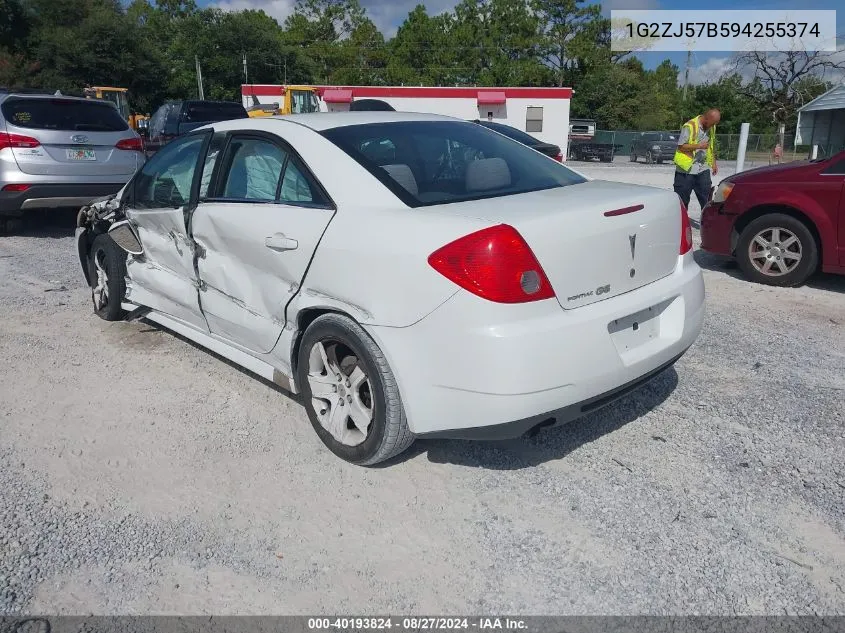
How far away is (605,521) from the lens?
2.89 meters

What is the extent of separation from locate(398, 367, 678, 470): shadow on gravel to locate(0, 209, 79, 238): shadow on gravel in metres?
7.78

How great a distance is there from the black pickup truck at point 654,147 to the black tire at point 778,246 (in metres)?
26.5

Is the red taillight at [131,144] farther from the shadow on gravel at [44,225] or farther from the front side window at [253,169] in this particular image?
the front side window at [253,169]

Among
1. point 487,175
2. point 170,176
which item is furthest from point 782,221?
point 170,176

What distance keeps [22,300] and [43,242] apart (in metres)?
3.04

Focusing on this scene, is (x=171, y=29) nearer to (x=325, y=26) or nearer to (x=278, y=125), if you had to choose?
(x=325, y=26)

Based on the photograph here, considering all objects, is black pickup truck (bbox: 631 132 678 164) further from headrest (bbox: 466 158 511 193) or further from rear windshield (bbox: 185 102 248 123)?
headrest (bbox: 466 158 511 193)

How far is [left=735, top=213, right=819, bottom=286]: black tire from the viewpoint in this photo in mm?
6398

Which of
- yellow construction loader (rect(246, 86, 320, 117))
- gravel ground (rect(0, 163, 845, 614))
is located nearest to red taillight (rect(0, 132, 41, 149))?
gravel ground (rect(0, 163, 845, 614))

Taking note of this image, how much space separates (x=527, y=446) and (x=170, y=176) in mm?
2868

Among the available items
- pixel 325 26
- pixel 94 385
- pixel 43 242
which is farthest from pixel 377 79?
pixel 94 385

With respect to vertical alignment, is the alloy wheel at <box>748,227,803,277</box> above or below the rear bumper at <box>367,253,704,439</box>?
below

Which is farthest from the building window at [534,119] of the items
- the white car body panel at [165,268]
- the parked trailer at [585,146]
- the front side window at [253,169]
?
the front side window at [253,169]

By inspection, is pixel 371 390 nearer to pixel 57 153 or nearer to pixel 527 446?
pixel 527 446
